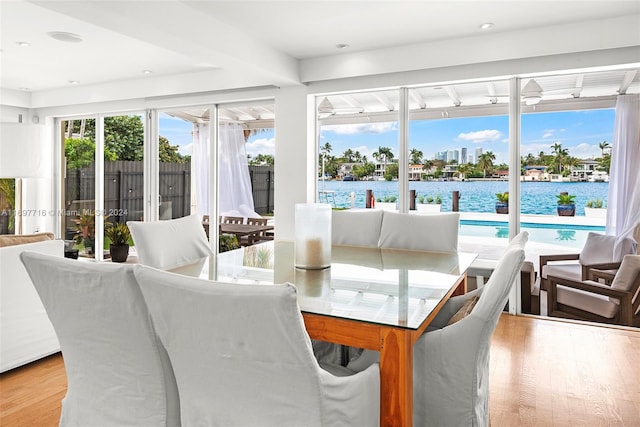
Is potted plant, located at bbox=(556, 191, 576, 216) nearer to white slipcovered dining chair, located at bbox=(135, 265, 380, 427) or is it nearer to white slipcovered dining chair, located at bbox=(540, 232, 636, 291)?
white slipcovered dining chair, located at bbox=(540, 232, 636, 291)

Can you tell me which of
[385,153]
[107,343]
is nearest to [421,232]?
[385,153]

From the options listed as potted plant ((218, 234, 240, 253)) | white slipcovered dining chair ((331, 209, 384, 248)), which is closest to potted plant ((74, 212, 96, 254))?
potted plant ((218, 234, 240, 253))

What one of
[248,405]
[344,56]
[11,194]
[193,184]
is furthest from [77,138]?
[248,405]

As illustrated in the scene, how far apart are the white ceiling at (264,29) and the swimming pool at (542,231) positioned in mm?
1231

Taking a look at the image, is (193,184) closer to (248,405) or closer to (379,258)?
(379,258)

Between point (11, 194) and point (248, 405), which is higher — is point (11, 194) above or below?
above

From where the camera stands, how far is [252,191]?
5.60 meters

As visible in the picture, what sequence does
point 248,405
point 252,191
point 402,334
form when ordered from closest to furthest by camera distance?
1. point 248,405
2. point 402,334
3. point 252,191

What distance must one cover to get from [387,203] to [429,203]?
44 cm

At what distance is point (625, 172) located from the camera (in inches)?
155

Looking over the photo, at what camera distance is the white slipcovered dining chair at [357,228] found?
337 centimetres

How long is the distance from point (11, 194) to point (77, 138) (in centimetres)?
129

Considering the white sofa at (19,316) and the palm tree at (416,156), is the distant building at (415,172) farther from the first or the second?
the white sofa at (19,316)

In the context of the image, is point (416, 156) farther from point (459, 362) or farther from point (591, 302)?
point (459, 362)
